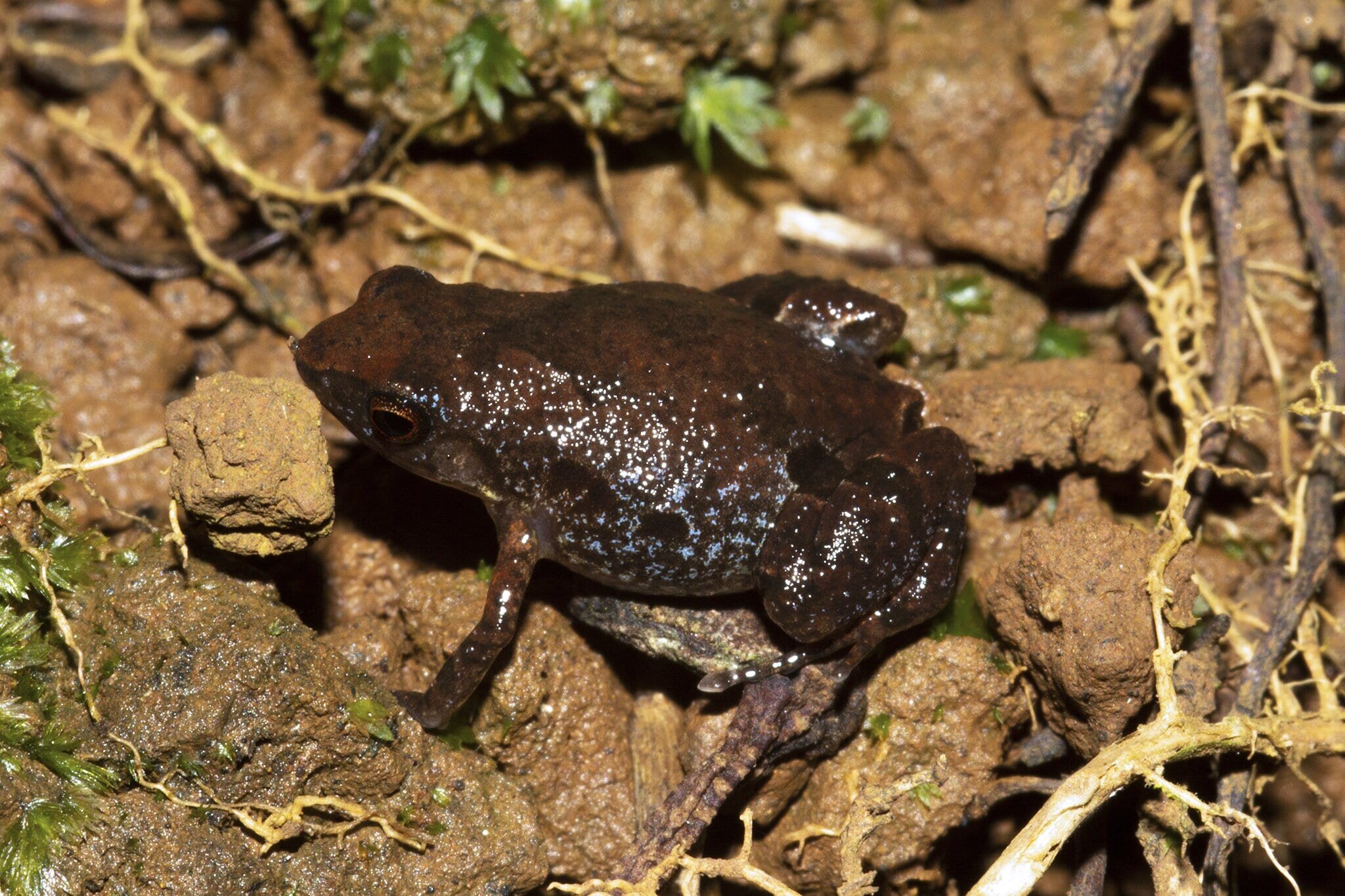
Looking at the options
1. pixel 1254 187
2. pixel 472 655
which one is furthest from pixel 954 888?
pixel 1254 187

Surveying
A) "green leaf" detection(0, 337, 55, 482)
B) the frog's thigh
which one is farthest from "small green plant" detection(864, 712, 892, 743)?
"green leaf" detection(0, 337, 55, 482)

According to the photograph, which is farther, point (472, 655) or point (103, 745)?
point (472, 655)

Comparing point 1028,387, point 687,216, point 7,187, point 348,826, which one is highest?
point 1028,387

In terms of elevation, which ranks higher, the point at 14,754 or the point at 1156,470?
the point at 1156,470

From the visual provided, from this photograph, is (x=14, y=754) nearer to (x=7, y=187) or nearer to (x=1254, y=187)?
(x=7, y=187)

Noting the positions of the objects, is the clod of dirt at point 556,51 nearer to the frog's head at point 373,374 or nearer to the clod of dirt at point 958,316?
the clod of dirt at point 958,316

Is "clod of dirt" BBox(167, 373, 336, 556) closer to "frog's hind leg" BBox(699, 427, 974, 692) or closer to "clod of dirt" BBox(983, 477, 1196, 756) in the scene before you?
"frog's hind leg" BBox(699, 427, 974, 692)

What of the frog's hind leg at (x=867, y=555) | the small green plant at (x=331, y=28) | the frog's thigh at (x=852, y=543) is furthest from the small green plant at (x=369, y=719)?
the small green plant at (x=331, y=28)

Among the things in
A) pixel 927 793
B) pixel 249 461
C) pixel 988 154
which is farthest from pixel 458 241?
pixel 927 793
